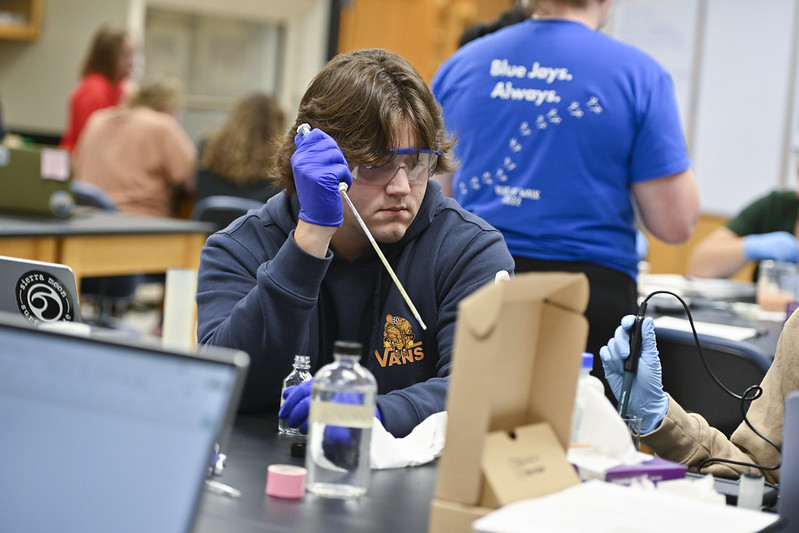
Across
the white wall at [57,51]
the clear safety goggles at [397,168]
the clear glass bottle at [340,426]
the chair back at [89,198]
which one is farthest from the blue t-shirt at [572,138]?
the white wall at [57,51]

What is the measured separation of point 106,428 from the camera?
0.81 m

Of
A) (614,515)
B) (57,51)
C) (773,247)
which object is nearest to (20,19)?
(57,51)

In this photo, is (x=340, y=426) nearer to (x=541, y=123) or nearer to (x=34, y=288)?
(x=34, y=288)

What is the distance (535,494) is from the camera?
0.96m

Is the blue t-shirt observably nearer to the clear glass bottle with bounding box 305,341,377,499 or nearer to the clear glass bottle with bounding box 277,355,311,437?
the clear glass bottle with bounding box 277,355,311,437

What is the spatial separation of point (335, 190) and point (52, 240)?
2250mm

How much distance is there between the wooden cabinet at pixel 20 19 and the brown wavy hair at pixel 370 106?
5019 mm

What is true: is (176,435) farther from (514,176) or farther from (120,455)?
(514,176)

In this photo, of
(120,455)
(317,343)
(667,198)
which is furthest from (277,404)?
(667,198)

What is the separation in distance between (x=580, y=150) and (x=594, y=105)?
0.10 meters

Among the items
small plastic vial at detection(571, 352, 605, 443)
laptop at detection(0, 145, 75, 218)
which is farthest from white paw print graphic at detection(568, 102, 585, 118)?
laptop at detection(0, 145, 75, 218)

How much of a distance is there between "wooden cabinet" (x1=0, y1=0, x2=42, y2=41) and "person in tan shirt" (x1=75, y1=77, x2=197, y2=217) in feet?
3.98

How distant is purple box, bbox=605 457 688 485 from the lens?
3.53 feet

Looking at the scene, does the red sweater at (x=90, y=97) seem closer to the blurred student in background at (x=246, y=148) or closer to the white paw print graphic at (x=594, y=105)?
the blurred student in background at (x=246, y=148)
